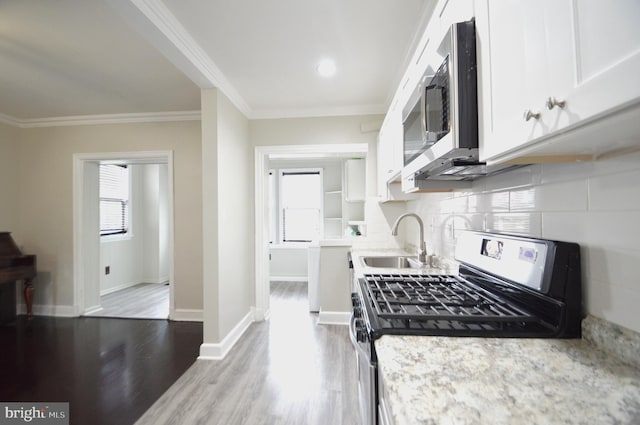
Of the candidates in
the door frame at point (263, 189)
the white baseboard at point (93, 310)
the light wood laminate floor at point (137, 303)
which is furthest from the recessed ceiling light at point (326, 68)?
the white baseboard at point (93, 310)

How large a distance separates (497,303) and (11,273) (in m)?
4.55

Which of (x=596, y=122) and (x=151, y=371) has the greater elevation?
(x=596, y=122)

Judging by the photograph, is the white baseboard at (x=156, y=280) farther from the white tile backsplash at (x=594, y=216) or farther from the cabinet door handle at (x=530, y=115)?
the cabinet door handle at (x=530, y=115)

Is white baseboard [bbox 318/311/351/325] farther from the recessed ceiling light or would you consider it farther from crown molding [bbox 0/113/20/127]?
crown molding [bbox 0/113/20/127]

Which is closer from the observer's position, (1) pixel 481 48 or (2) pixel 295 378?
(1) pixel 481 48

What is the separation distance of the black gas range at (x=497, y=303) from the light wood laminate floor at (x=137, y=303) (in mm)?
3285

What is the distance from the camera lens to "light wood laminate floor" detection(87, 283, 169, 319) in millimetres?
3268

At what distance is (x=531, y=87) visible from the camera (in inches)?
22.1

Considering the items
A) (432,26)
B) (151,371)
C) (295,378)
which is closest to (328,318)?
(295,378)

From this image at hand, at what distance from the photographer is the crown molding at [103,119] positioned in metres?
3.10

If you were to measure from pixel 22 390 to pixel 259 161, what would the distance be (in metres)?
2.66

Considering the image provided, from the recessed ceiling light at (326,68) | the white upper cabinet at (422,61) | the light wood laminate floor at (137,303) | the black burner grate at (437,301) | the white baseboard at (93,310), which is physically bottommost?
the light wood laminate floor at (137,303)

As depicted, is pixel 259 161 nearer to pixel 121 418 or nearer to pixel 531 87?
pixel 121 418

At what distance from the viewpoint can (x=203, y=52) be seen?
1.94m
